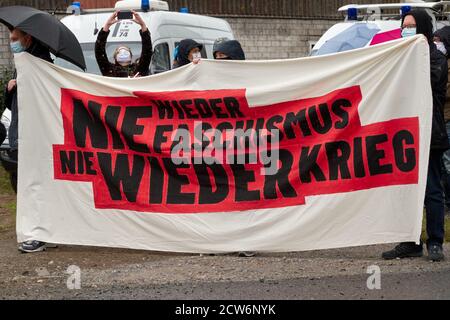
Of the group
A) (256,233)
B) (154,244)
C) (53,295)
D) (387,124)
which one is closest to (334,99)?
(387,124)

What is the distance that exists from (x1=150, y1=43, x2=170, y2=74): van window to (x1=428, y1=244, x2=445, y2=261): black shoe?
610 cm

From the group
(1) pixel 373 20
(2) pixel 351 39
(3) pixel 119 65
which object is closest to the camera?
(3) pixel 119 65

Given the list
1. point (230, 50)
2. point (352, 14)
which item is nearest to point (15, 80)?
point (230, 50)

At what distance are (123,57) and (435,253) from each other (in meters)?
4.22

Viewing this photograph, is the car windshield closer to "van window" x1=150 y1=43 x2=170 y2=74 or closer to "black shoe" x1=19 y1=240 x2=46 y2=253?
"van window" x1=150 y1=43 x2=170 y2=74

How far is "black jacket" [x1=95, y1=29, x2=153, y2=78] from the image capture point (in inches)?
382

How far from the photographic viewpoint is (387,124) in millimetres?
7605

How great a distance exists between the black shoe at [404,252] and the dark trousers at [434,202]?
0.44 feet

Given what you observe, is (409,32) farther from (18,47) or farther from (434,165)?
(18,47)

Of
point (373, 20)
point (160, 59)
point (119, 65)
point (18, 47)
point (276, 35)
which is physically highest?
point (18, 47)

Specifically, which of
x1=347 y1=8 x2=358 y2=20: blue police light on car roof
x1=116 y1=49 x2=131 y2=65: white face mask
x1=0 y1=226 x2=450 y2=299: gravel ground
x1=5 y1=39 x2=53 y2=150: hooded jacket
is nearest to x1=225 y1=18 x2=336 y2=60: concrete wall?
x1=347 y1=8 x2=358 y2=20: blue police light on car roof

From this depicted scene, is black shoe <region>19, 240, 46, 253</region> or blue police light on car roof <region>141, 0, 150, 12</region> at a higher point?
blue police light on car roof <region>141, 0, 150, 12</region>

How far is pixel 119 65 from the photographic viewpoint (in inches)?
400
